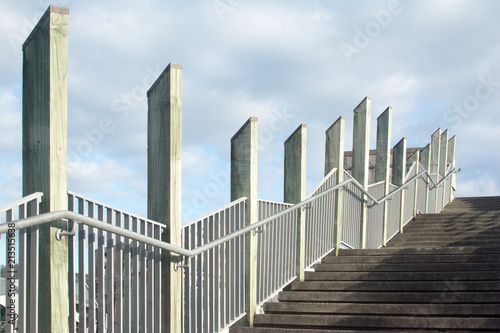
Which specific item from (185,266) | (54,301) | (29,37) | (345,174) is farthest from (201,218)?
(345,174)

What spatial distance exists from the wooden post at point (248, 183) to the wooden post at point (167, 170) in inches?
50.5

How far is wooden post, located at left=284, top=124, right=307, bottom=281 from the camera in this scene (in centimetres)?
712

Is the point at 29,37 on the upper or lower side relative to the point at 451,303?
upper

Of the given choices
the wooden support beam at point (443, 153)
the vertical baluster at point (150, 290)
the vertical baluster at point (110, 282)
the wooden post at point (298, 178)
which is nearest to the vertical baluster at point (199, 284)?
the vertical baluster at point (150, 290)

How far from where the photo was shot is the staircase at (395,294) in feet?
19.9

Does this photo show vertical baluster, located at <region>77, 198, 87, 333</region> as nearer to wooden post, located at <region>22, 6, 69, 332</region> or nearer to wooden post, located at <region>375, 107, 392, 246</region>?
wooden post, located at <region>22, 6, 69, 332</region>

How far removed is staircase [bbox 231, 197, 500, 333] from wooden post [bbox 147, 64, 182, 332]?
1.40 meters

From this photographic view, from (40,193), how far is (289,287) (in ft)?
13.5

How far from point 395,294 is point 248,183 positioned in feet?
6.26

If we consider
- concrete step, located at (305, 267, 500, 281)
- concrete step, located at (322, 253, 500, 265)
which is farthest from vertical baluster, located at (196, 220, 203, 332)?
concrete step, located at (322, 253, 500, 265)

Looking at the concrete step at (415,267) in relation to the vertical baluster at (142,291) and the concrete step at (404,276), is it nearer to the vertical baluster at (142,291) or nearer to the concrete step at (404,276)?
the concrete step at (404,276)

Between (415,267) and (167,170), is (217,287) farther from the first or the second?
(415,267)

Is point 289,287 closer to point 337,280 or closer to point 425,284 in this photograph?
point 337,280

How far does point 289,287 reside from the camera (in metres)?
7.32
